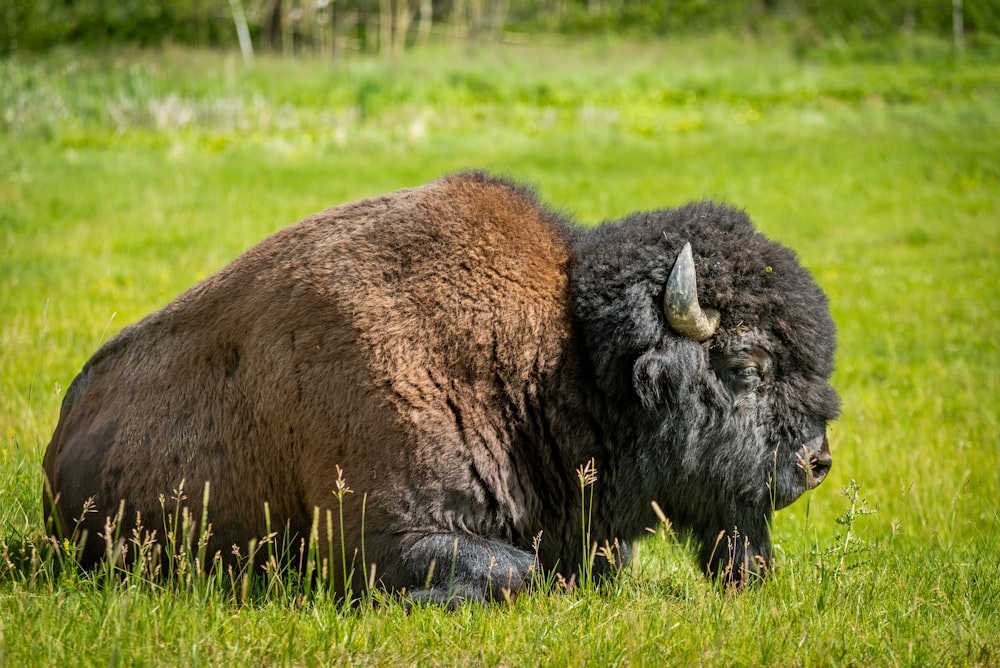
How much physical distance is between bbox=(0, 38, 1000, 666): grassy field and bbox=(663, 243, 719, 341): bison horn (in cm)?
111

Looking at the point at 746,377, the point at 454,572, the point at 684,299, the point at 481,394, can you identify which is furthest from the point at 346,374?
the point at 746,377

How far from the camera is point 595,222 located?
14.8 m

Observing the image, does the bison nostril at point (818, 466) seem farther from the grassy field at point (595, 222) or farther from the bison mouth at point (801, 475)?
the grassy field at point (595, 222)

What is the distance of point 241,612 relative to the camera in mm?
3596

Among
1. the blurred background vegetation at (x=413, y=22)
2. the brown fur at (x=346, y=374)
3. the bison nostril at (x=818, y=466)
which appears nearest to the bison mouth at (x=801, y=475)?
the bison nostril at (x=818, y=466)

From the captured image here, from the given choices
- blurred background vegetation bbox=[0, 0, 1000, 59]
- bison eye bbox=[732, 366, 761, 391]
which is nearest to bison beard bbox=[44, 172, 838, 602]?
bison eye bbox=[732, 366, 761, 391]

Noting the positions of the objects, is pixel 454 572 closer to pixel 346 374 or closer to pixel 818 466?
pixel 346 374

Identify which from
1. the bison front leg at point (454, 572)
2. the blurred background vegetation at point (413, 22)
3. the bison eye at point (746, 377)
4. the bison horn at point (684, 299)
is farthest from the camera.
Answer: the blurred background vegetation at point (413, 22)

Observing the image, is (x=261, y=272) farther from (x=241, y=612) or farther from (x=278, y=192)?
(x=278, y=192)

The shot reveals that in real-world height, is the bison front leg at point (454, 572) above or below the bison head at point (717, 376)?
below

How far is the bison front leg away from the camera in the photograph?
12.8ft

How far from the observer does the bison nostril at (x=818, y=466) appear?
4402 millimetres

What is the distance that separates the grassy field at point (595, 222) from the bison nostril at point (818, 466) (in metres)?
0.28

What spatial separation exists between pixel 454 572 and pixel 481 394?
30.1 inches
